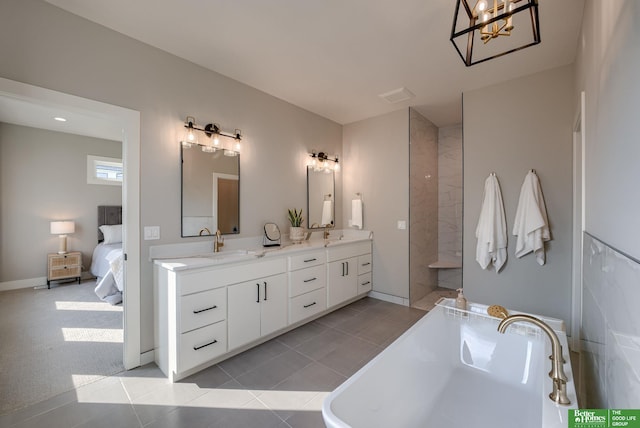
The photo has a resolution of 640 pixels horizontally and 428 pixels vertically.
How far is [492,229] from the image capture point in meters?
2.92

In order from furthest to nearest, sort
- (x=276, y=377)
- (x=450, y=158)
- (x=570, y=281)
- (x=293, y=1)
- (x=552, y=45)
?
(x=450, y=158) < (x=570, y=281) < (x=552, y=45) < (x=276, y=377) < (x=293, y=1)

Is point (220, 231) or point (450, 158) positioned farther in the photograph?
Answer: point (450, 158)

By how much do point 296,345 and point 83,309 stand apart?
302 cm

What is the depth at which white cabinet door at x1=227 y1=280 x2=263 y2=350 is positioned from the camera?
239cm

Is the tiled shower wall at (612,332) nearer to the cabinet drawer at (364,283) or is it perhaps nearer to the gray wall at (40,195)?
the cabinet drawer at (364,283)

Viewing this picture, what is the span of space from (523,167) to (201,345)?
12.0 feet

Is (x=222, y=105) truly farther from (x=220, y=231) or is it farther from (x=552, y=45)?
(x=552, y=45)

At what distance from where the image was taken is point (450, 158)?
15.2 feet

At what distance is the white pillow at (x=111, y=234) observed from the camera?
494 cm

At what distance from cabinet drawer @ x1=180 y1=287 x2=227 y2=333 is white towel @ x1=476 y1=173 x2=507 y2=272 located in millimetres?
2814

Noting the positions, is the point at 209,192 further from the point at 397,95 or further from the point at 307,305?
the point at 397,95

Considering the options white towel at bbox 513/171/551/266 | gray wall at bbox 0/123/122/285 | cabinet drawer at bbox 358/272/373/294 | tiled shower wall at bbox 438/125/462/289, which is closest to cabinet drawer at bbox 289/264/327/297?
cabinet drawer at bbox 358/272/373/294

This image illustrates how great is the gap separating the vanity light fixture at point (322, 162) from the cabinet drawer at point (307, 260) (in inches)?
55.0

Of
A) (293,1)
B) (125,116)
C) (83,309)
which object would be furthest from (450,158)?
(83,309)
